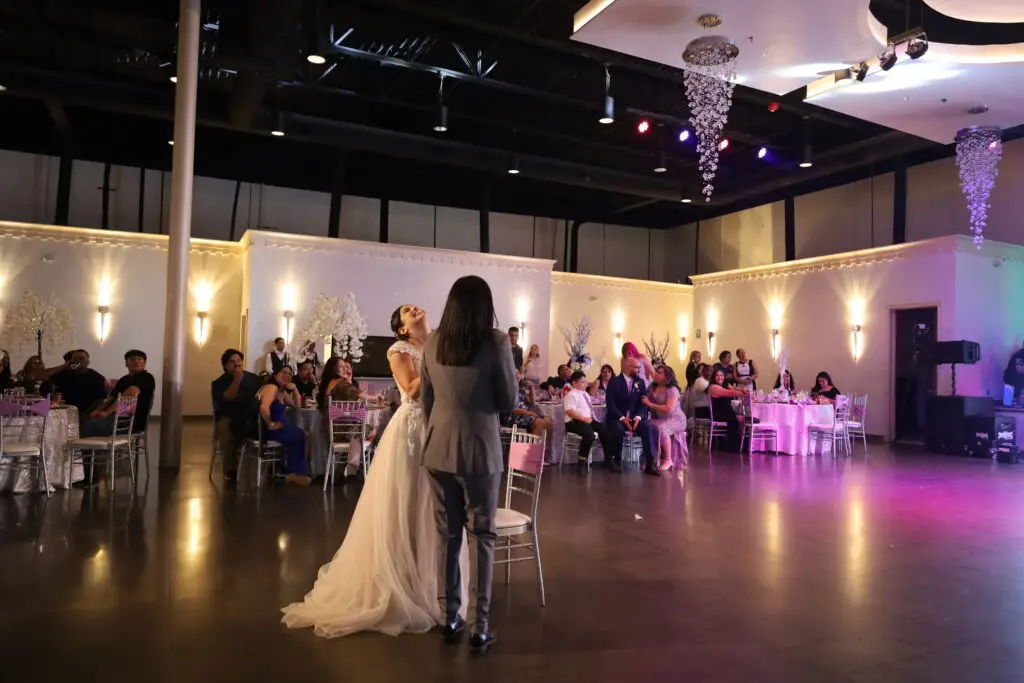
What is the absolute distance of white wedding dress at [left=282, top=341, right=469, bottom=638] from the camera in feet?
10.4

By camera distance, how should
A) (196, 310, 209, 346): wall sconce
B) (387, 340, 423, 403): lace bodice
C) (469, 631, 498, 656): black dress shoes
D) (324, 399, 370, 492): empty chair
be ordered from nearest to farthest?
(469, 631, 498, 656): black dress shoes
(387, 340, 423, 403): lace bodice
(324, 399, 370, 492): empty chair
(196, 310, 209, 346): wall sconce

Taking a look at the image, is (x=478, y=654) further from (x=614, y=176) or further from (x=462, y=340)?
(x=614, y=176)

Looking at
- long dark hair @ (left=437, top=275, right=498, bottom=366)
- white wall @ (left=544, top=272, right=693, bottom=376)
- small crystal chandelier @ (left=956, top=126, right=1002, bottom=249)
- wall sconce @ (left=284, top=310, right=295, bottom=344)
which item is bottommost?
long dark hair @ (left=437, top=275, right=498, bottom=366)

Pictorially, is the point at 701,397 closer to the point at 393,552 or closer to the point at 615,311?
the point at 615,311

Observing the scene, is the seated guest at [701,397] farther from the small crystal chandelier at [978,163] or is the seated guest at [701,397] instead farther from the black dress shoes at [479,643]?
the black dress shoes at [479,643]

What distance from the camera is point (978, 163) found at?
10484 millimetres

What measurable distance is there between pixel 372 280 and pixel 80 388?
247 inches

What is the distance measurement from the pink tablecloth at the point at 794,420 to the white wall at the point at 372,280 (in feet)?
17.2

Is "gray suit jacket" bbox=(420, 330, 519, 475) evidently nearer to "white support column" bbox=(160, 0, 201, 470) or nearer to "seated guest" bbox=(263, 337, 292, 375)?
"white support column" bbox=(160, 0, 201, 470)

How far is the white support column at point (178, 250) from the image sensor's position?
24.6 ft

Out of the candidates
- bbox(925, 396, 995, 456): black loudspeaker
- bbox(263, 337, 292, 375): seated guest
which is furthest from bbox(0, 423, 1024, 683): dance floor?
bbox(263, 337, 292, 375): seated guest

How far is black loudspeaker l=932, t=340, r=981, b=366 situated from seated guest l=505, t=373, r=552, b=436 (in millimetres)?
6625

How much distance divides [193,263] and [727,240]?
12.1 meters

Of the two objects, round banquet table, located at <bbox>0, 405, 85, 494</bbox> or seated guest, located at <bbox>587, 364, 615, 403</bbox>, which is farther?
seated guest, located at <bbox>587, 364, 615, 403</bbox>
